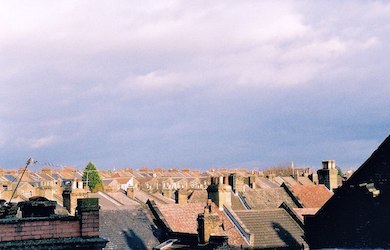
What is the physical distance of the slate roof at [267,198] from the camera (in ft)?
152

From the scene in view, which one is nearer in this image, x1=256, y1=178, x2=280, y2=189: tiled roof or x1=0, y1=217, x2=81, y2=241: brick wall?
x1=0, y1=217, x2=81, y2=241: brick wall

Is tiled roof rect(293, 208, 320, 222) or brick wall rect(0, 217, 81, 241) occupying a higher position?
brick wall rect(0, 217, 81, 241)

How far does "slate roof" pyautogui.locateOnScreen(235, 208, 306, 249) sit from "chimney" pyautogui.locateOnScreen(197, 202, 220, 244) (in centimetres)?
468

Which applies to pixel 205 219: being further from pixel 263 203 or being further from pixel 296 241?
pixel 263 203

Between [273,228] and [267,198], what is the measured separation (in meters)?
11.5

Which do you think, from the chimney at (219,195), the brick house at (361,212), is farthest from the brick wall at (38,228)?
the chimney at (219,195)

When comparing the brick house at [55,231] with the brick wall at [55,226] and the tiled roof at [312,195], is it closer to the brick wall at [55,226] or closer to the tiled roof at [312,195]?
the brick wall at [55,226]

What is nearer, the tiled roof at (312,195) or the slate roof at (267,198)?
the slate roof at (267,198)

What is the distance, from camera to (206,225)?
30.1 m

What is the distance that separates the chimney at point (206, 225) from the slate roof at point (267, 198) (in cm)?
1510

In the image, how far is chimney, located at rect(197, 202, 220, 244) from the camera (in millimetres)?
30078

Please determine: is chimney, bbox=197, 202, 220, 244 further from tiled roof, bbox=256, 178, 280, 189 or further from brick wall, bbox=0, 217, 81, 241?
tiled roof, bbox=256, 178, 280, 189

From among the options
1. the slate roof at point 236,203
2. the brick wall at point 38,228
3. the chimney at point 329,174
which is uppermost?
the chimney at point 329,174

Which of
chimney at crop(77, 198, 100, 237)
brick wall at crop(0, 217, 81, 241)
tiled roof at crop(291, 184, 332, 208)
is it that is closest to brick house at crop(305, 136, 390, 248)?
chimney at crop(77, 198, 100, 237)
